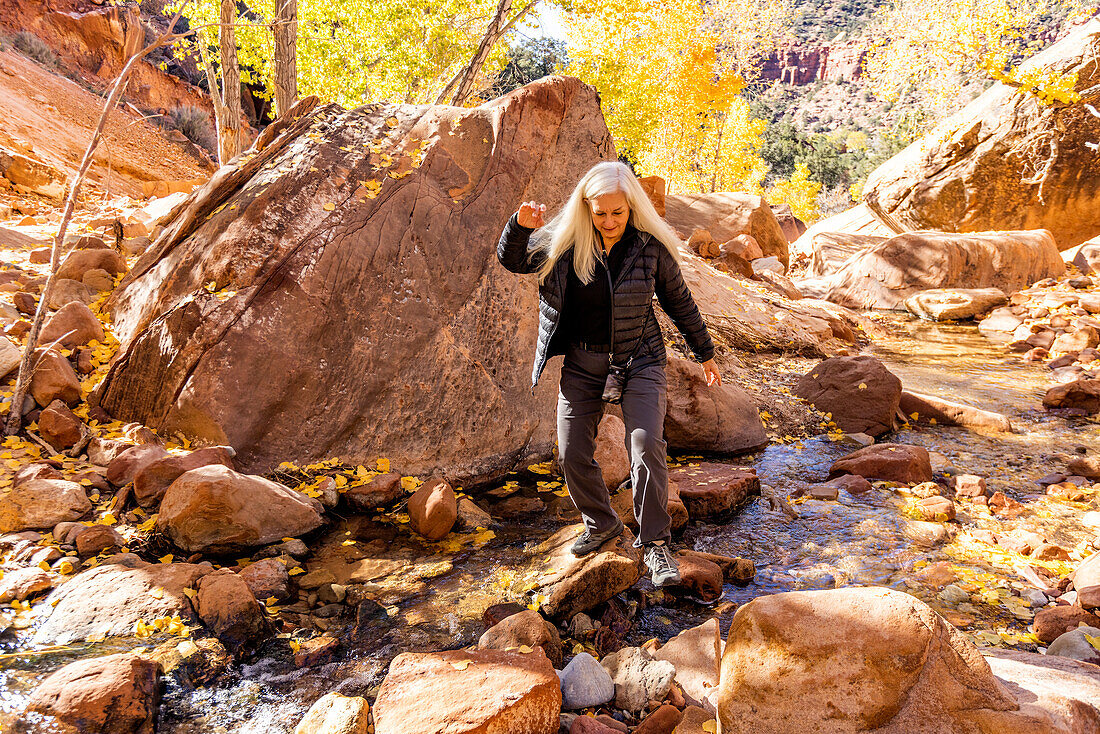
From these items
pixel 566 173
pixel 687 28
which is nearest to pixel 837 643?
pixel 566 173

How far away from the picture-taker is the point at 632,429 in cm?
304

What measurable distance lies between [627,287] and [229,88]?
8.59 meters

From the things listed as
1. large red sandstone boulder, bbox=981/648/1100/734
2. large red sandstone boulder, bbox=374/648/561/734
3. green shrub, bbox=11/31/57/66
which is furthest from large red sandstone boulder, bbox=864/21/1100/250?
green shrub, bbox=11/31/57/66

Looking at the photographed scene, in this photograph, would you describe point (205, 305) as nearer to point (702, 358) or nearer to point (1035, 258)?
point (702, 358)

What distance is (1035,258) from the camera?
42.2 feet

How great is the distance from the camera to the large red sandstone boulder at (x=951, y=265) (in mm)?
12672

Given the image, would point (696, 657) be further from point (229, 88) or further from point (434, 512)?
point (229, 88)

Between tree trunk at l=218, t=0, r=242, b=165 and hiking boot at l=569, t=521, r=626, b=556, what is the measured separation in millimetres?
7565

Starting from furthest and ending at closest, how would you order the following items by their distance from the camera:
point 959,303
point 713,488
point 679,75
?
point 679,75, point 959,303, point 713,488

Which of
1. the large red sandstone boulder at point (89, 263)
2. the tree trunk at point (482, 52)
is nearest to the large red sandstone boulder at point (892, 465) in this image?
the large red sandstone boulder at point (89, 263)

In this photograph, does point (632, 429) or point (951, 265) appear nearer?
point (632, 429)

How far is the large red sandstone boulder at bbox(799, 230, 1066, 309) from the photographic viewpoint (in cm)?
1267

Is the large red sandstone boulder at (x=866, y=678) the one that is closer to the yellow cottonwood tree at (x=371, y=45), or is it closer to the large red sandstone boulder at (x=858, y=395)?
the large red sandstone boulder at (x=858, y=395)

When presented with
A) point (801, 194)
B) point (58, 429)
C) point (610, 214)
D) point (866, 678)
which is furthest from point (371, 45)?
point (801, 194)
